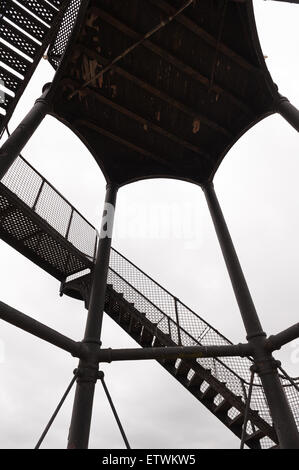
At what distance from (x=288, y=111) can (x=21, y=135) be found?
5.22 meters

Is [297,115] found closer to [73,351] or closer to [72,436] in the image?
[73,351]

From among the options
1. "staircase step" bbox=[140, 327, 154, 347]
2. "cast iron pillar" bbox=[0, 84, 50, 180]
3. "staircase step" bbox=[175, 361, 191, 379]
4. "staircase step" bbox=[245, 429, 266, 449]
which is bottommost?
"staircase step" bbox=[245, 429, 266, 449]

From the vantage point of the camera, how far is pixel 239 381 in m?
8.20

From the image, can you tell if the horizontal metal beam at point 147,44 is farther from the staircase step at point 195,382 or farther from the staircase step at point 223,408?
the staircase step at point 223,408

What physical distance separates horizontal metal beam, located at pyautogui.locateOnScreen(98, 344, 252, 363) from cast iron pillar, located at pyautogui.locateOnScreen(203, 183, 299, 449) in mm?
237

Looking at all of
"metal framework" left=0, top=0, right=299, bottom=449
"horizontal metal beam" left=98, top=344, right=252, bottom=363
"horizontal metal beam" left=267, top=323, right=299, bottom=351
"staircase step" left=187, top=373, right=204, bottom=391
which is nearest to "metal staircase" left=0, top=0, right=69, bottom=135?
"metal framework" left=0, top=0, right=299, bottom=449

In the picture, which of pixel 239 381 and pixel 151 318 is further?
pixel 151 318

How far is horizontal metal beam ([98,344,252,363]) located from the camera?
532 cm

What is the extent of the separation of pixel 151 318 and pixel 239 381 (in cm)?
300

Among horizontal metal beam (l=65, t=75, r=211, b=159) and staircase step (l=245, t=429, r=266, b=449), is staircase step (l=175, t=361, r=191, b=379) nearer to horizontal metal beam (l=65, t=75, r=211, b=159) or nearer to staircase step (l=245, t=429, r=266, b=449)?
staircase step (l=245, t=429, r=266, b=449)

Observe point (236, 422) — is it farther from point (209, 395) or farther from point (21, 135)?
point (21, 135)

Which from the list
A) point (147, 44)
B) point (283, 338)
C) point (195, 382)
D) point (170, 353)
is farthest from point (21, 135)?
point (195, 382)

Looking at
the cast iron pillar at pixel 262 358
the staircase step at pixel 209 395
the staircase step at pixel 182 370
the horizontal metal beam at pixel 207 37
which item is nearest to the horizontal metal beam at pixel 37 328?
the cast iron pillar at pixel 262 358

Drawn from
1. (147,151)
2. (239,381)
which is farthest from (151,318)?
(147,151)
